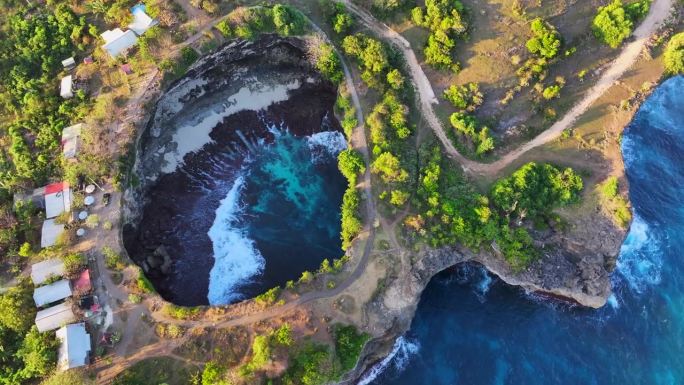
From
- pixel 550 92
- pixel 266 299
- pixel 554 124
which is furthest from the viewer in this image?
pixel 554 124

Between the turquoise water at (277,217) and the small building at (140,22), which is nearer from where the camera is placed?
the turquoise water at (277,217)

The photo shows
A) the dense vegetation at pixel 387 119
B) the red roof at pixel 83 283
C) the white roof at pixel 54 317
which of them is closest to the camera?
the white roof at pixel 54 317

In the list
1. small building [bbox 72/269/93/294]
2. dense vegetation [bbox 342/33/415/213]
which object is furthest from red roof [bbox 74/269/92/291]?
dense vegetation [bbox 342/33/415/213]

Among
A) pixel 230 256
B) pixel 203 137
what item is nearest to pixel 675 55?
pixel 203 137

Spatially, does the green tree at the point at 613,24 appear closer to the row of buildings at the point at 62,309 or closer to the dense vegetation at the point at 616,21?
the dense vegetation at the point at 616,21

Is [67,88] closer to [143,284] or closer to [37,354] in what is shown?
[143,284]

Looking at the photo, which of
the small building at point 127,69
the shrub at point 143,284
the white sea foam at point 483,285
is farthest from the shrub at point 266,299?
the small building at point 127,69
